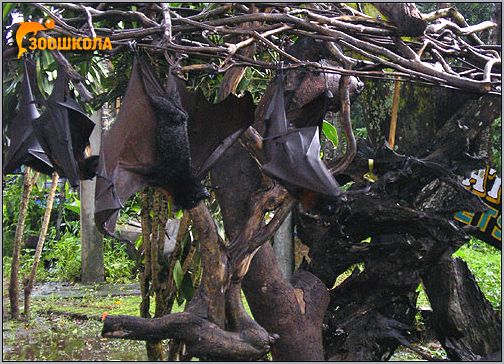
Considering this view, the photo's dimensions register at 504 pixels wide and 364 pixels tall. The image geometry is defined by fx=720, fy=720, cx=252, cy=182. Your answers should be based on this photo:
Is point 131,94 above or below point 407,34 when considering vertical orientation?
below

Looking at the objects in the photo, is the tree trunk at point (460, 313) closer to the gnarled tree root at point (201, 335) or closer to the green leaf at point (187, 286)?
the gnarled tree root at point (201, 335)

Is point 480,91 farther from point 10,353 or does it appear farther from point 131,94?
point 10,353

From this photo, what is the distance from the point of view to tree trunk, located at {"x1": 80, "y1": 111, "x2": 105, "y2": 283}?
360 inches

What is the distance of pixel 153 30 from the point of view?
2977mm

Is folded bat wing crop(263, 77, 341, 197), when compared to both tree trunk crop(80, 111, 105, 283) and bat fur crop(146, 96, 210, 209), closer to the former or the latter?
bat fur crop(146, 96, 210, 209)

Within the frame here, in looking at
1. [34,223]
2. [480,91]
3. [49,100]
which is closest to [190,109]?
[49,100]

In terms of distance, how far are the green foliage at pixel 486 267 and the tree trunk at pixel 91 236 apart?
4540 mm

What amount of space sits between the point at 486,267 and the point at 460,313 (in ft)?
15.4

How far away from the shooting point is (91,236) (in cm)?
943

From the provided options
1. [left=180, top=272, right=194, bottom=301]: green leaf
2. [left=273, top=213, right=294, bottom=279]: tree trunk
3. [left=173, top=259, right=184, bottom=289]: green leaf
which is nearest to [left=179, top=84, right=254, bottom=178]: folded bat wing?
[left=273, top=213, right=294, bottom=279]: tree trunk

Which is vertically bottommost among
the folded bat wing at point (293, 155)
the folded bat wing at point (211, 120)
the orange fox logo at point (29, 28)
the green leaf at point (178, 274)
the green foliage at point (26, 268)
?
the green leaf at point (178, 274)

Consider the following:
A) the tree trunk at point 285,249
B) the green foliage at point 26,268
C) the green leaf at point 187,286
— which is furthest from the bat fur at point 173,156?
the green foliage at point 26,268

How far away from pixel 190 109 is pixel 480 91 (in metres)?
1.56

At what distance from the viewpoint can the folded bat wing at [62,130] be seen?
3242 millimetres
